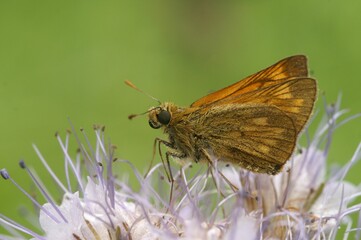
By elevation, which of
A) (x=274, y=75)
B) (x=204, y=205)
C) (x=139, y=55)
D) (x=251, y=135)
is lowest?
(x=204, y=205)

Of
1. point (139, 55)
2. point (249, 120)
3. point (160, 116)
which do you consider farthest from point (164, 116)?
point (139, 55)

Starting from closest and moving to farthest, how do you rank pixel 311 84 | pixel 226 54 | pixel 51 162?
pixel 311 84
pixel 51 162
pixel 226 54

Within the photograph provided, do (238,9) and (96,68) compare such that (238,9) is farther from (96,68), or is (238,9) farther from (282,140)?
(282,140)

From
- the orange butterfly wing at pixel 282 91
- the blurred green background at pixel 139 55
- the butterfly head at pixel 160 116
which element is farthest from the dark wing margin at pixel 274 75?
the blurred green background at pixel 139 55

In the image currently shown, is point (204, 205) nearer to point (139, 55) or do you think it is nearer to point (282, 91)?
point (282, 91)

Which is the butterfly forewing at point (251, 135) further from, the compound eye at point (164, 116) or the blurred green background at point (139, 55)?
the blurred green background at point (139, 55)

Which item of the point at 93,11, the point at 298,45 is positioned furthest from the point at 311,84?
the point at 93,11

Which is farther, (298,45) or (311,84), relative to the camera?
(298,45)
